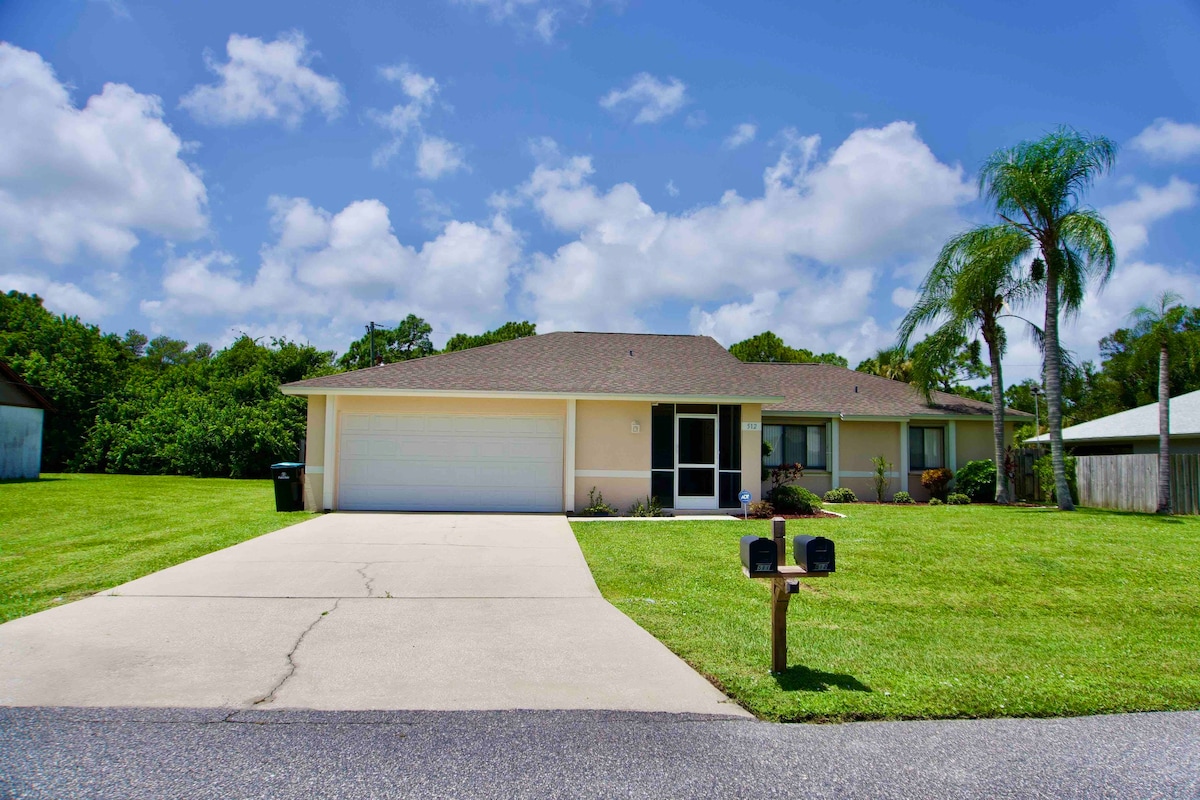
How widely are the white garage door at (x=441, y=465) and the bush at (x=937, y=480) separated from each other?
11397 millimetres

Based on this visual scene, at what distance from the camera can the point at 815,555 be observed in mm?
5410

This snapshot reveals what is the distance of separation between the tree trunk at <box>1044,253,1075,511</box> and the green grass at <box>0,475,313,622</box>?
17.6m

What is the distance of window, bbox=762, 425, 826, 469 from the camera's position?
21.7 metres

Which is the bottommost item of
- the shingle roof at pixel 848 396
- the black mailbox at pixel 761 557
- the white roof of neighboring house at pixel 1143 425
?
the black mailbox at pixel 761 557

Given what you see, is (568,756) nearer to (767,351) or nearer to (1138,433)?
(1138,433)

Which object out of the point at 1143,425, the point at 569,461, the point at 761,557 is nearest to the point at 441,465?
the point at 569,461

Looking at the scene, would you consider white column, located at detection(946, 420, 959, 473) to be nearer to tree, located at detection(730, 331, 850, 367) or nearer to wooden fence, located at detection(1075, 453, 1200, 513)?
wooden fence, located at detection(1075, 453, 1200, 513)

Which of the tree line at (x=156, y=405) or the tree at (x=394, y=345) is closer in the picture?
the tree line at (x=156, y=405)

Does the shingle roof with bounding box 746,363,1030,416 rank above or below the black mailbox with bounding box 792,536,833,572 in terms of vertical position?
above

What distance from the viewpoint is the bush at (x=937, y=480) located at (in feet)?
69.6

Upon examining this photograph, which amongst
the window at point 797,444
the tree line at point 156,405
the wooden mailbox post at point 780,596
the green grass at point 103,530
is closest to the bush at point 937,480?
the window at point 797,444

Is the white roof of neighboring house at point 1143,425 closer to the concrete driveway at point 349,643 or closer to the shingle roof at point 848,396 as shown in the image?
the shingle roof at point 848,396

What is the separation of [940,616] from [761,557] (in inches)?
147

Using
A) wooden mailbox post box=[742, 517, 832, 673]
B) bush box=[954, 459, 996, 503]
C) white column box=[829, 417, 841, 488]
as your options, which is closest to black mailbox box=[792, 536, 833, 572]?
wooden mailbox post box=[742, 517, 832, 673]
